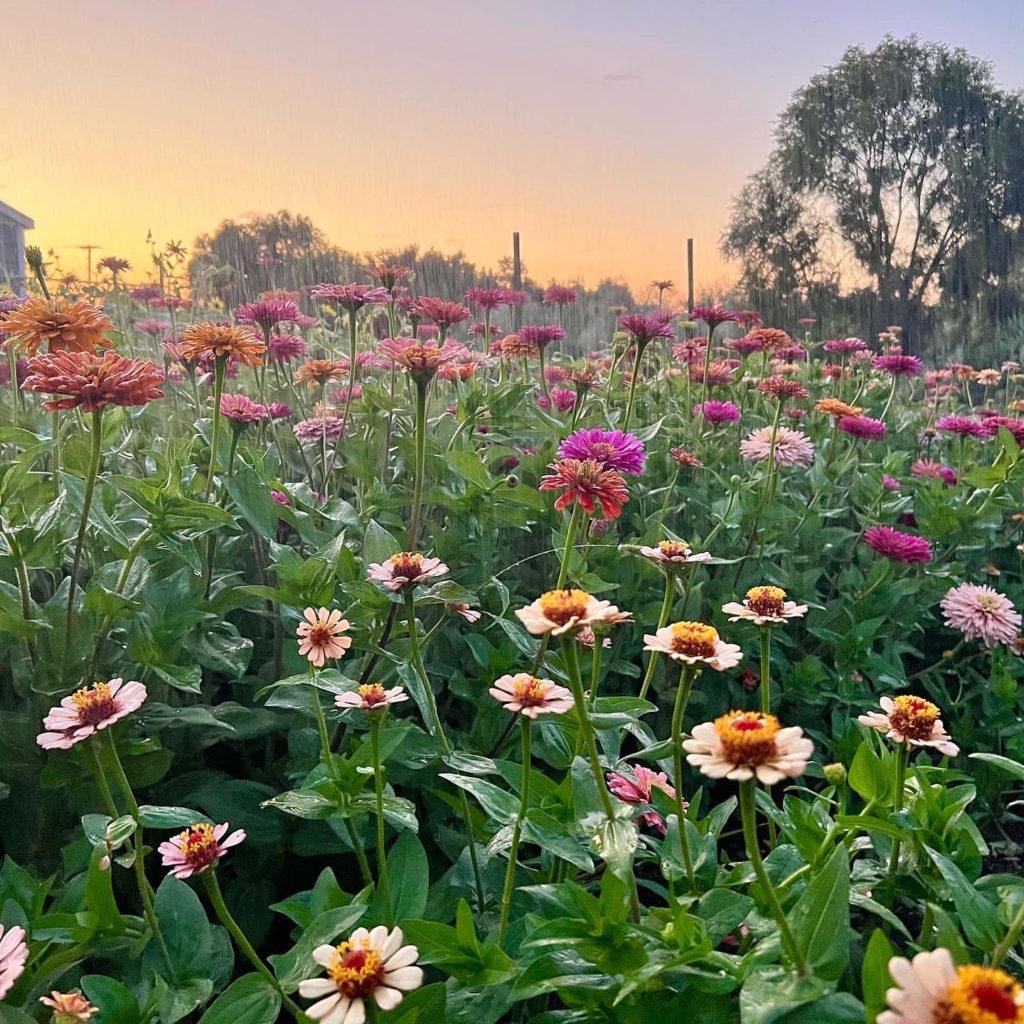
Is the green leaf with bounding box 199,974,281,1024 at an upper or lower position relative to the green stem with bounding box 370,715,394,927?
lower

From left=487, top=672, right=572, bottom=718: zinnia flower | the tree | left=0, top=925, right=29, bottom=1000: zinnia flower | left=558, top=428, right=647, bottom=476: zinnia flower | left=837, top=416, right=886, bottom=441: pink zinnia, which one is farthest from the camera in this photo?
the tree

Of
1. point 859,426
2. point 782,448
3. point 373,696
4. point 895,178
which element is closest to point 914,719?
point 373,696

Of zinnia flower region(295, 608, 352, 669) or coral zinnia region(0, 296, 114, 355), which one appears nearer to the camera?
→ zinnia flower region(295, 608, 352, 669)

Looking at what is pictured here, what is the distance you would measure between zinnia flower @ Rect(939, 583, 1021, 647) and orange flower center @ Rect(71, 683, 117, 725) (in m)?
1.10

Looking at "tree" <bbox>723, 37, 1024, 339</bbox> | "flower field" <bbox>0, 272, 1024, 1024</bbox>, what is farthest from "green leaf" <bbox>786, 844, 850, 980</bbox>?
"tree" <bbox>723, 37, 1024, 339</bbox>

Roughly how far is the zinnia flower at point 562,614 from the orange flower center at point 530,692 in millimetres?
62

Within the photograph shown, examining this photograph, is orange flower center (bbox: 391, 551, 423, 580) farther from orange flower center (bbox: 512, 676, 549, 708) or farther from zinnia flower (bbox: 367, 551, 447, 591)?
orange flower center (bbox: 512, 676, 549, 708)

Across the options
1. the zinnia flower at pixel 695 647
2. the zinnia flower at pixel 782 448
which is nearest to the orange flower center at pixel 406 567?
the zinnia flower at pixel 695 647

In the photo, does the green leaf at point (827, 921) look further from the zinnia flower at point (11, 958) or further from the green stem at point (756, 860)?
the zinnia flower at point (11, 958)

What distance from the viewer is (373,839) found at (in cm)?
73

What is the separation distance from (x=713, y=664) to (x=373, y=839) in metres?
0.39

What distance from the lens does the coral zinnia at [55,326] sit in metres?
0.79

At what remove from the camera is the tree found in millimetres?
4875

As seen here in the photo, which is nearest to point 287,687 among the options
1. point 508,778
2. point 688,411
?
point 508,778
